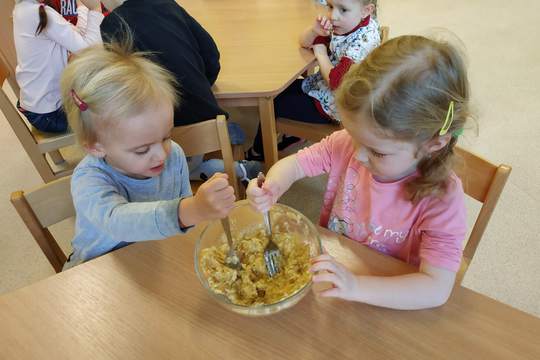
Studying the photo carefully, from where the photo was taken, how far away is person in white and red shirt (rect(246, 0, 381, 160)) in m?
1.58

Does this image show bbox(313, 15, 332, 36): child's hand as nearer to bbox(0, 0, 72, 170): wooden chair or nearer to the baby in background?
the baby in background

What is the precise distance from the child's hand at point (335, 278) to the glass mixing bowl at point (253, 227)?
31 millimetres

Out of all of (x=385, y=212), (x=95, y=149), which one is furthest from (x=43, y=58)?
(x=385, y=212)

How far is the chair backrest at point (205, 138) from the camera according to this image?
1171 mm

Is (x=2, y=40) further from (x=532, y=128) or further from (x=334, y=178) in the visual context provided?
(x=532, y=128)

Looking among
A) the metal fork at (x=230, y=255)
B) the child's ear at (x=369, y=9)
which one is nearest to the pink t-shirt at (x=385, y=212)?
the metal fork at (x=230, y=255)

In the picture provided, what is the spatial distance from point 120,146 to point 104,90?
141 mm

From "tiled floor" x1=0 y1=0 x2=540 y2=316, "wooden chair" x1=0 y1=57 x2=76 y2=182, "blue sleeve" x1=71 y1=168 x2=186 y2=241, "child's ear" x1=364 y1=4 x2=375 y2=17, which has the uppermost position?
"child's ear" x1=364 y1=4 x2=375 y2=17

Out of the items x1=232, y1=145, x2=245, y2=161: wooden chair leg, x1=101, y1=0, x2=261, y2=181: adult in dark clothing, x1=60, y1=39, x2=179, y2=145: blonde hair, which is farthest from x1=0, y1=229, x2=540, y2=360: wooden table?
x1=232, y1=145, x2=245, y2=161: wooden chair leg

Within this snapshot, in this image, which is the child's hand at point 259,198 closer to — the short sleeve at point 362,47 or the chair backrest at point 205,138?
the chair backrest at point 205,138

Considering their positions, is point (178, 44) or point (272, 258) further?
point (178, 44)

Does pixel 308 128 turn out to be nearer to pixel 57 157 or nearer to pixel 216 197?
pixel 216 197

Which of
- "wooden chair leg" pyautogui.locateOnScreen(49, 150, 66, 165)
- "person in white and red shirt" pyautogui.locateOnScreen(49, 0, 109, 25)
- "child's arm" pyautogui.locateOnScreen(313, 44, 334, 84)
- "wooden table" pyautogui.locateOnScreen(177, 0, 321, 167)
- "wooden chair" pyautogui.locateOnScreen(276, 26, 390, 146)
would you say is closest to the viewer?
"wooden table" pyautogui.locateOnScreen(177, 0, 321, 167)

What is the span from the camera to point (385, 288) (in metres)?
0.72
